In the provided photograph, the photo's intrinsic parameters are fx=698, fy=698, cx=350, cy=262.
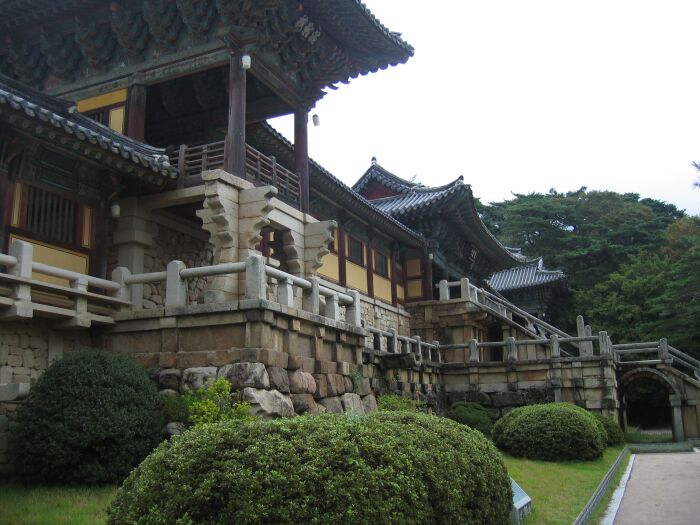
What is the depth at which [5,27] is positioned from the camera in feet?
59.4

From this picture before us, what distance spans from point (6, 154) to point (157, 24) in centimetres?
593

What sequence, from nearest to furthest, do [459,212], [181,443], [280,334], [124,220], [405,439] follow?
[181,443] → [405,439] → [280,334] → [124,220] → [459,212]

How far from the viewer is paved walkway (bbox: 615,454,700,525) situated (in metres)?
11.0

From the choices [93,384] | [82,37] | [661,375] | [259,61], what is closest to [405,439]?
[93,384]

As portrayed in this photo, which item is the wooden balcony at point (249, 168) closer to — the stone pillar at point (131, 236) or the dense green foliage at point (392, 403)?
the stone pillar at point (131, 236)

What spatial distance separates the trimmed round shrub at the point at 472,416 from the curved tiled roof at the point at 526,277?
23.3 m

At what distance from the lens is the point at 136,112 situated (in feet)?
57.5

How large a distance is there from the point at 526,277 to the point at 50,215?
124 feet

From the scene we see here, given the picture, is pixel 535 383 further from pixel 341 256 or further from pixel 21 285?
pixel 21 285

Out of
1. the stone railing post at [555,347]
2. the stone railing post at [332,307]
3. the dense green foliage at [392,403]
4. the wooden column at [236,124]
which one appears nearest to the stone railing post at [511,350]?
the stone railing post at [555,347]

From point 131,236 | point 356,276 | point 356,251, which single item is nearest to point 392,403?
point 131,236

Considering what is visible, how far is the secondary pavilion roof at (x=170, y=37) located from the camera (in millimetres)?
16922

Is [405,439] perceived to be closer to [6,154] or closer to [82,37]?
[6,154]

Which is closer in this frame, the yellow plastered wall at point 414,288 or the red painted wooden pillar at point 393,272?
the red painted wooden pillar at point 393,272
